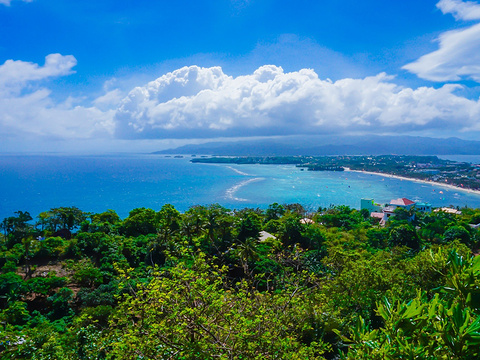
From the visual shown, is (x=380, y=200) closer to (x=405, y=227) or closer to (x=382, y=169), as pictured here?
(x=405, y=227)

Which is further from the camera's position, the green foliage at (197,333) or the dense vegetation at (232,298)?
the green foliage at (197,333)

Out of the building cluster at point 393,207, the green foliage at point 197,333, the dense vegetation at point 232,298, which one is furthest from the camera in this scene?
the building cluster at point 393,207

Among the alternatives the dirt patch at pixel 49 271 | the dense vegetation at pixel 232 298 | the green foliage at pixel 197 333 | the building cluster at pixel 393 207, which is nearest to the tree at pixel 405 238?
the dense vegetation at pixel 232 298

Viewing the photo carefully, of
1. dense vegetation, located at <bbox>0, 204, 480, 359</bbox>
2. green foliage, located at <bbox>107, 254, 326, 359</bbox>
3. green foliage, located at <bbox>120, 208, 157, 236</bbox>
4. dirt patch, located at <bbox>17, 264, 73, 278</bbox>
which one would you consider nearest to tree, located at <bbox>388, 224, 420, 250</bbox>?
dense vegetation, located at <bbox>0, 204, 480, 359</bbox>

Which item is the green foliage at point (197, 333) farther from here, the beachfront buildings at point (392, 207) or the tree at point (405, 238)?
the beachfront buildings at point (392, 207)

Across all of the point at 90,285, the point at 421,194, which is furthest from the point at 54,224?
the point at 421,194

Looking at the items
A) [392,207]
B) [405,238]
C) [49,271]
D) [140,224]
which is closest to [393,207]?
[392,207]

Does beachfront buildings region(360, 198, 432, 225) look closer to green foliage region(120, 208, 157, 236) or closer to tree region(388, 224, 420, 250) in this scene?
tree region(388, 224, 420, 250)

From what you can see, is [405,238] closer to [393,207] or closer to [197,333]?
[197,333]
